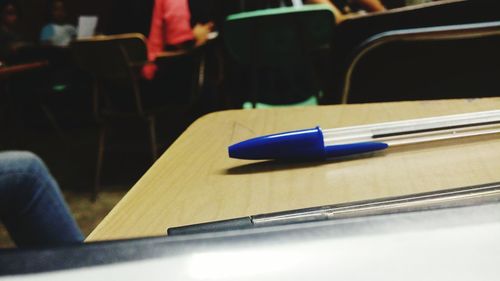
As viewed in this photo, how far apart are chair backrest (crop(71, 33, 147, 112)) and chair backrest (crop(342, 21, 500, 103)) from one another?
131cm

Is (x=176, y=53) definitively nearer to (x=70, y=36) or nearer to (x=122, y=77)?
(x=122, y=77)

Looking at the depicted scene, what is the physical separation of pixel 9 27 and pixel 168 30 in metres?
4.09

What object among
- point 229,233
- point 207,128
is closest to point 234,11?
point 207,128

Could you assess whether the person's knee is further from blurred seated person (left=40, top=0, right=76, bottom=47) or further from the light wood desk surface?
blurred seated person (left=40, top=0, right=76, bottom=47)

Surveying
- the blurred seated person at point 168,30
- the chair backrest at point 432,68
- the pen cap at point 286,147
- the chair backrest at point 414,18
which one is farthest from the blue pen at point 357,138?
the blurred seated person at point 168,30

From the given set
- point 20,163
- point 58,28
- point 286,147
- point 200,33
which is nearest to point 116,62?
point 200,33

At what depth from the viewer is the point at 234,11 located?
13.5 feet

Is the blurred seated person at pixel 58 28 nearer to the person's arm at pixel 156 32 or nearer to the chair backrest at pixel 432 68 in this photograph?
the person's arm at pixel 156 32

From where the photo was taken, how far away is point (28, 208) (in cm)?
91

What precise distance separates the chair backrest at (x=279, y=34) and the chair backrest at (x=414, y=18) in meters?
0.37

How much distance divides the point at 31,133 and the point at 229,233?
5.28m

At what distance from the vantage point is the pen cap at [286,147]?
44 centimetres

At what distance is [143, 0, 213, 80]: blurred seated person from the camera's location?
266 centimetres

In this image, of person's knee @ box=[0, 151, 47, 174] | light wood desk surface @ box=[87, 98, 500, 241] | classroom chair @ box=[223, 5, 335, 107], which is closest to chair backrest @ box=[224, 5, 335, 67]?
classroom chair @ box=[223, 5, 335, 107]
